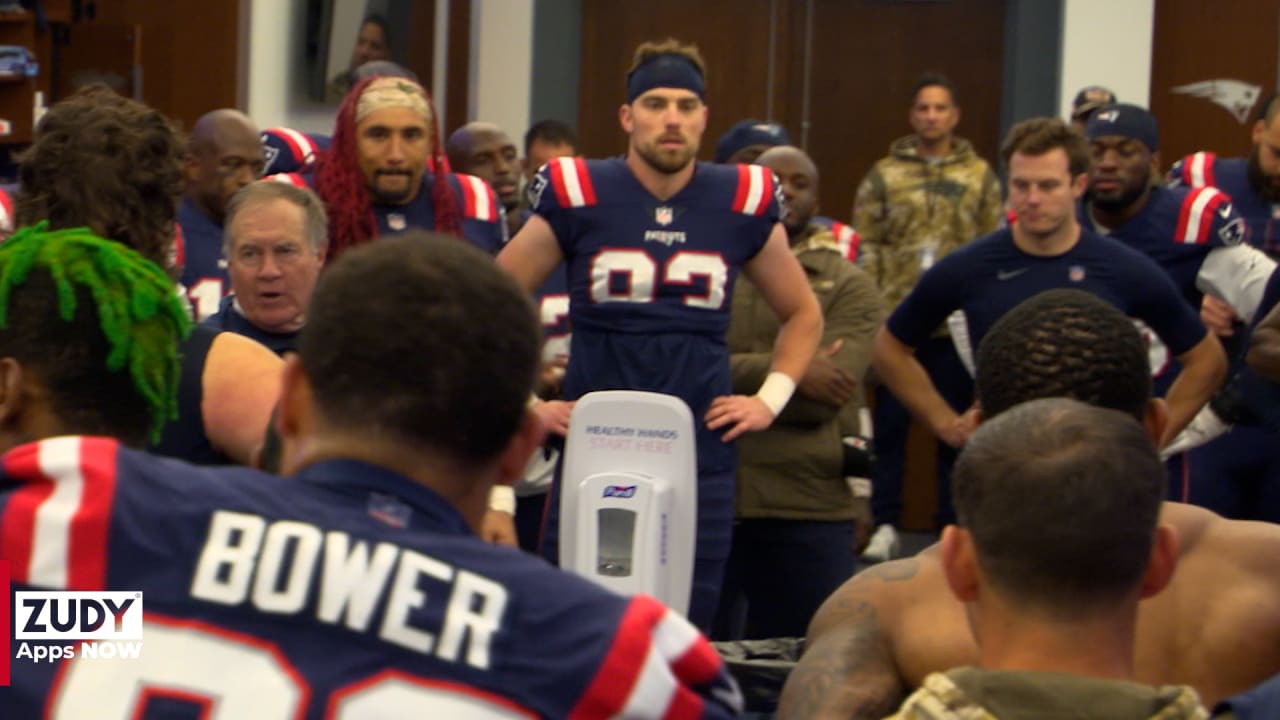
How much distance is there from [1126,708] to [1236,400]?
3435 millimetres

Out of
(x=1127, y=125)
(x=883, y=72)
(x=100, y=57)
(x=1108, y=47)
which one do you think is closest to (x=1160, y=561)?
(x=1127, y=125)

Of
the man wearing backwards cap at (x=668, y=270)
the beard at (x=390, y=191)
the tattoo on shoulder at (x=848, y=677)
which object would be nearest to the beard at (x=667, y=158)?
the man wearing backwards cap at (x=668, y=270)

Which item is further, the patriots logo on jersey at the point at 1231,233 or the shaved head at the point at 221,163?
the patriots logo on jersey at the point at 1231,233

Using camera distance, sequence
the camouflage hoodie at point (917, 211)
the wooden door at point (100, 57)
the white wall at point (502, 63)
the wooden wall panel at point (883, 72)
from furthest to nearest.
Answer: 1. the wooden wall panel at point (883, 72)
2. the white wall at point (502, 63)
3. the camouflage hoodie at point (917, 211)
4. the wooden door at point (100, 57)

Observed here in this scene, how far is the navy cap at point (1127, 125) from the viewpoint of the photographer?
19.9 ft

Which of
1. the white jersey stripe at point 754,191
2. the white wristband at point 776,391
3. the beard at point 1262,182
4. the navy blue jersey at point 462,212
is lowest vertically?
the white wristband at point 776,391

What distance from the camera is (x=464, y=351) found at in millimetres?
1539

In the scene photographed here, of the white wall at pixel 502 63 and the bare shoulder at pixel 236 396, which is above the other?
the white wall at pixel 502 63

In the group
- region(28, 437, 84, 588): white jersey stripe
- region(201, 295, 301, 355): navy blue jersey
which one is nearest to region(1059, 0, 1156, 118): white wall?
region(201, 295, 301, 355): navy blue jersey

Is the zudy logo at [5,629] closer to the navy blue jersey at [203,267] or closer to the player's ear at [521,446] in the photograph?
the player's ear at [521,446]

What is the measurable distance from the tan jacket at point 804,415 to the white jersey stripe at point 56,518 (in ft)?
11.8

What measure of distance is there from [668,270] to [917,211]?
3.87 meters

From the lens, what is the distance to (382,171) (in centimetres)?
473

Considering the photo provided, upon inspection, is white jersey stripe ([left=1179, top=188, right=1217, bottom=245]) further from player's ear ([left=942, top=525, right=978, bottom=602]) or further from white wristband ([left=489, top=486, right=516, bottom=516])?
player's ear ([left=942, top=525, right=978, bottom=602])
